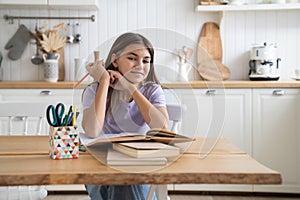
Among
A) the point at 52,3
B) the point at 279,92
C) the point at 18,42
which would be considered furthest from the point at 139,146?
the point at 18,42

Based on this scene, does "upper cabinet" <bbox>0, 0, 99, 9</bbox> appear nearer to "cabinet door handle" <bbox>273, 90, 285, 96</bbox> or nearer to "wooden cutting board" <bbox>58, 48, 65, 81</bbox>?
"wooden cutting board" <bbox>58, 48, 65, 81</bbox>

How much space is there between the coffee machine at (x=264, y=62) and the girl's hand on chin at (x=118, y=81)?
2.61m

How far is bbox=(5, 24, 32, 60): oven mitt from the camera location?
4277 millimetres

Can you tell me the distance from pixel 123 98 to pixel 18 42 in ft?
Answer: 9.76

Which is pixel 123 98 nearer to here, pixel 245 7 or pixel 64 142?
pixel 64 142

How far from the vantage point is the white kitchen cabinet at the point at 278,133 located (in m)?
3.75

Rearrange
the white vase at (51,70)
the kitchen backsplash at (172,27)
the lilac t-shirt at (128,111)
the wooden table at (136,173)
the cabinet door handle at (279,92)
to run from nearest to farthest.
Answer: the wooden table at (136,173)
the lilac t-shirt at (128,111)
the cabinet door handle at (279,92)
the white vase at (51,70)
the kitchen backsplash at (172,27)

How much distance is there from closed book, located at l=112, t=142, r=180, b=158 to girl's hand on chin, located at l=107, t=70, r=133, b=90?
0.18 metres

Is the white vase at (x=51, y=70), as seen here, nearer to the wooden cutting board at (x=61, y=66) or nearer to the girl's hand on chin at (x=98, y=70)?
the wooden cutting board at (x=61, y=66)

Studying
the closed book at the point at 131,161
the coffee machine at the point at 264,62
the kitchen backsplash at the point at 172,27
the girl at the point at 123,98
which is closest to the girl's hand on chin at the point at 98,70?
the girl at the point at 123,98

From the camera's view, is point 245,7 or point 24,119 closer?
point 24,119

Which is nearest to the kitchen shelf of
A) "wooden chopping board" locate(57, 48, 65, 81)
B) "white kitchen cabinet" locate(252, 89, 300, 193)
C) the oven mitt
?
"white kitchen cabinet" locate(252, 89, 300, 193)

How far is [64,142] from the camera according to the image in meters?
1.51

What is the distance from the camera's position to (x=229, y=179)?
1.26 m
